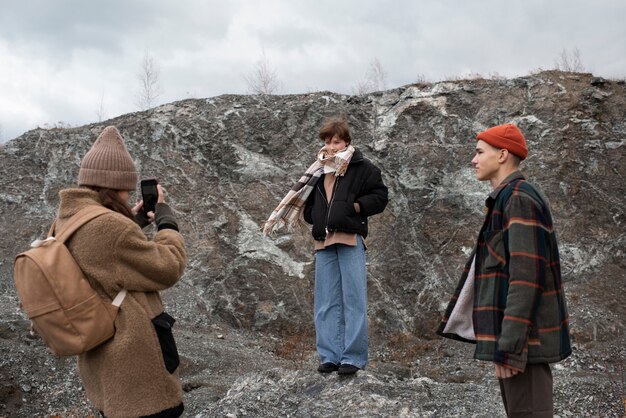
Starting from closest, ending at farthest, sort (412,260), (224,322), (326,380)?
1. (326,380)
2. (224,322)
3. (412,260)

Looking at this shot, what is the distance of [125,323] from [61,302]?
304 mm

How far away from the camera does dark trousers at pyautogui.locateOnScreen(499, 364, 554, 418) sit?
9.36 feet

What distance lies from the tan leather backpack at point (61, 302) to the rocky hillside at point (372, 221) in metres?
4.01

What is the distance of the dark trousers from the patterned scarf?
2697 mm

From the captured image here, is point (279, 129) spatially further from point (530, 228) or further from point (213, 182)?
point (530, 228)

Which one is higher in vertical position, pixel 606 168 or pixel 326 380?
pixel 606 168

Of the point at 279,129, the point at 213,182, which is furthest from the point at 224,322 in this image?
the point at 279,129

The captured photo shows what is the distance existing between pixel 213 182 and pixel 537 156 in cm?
667

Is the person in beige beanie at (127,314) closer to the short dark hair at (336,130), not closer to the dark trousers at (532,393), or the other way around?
the dark trousers at (532,393)

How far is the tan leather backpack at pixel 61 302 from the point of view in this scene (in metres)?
2.65

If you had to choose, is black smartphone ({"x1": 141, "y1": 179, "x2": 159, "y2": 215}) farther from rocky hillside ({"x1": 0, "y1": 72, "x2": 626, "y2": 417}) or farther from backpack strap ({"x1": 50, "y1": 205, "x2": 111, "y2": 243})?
rocky hillside ({"x1": 0, "y1": 72, "x2": 626, "y2": 417})

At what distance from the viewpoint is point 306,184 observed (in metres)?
5.45

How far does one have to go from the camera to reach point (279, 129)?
42.7ft

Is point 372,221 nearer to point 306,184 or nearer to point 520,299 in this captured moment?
point 306,184
